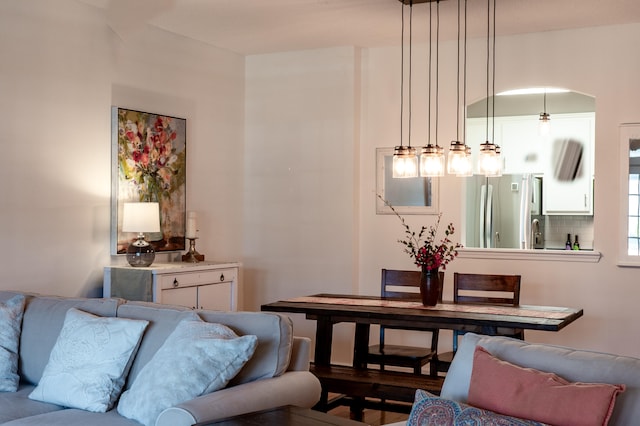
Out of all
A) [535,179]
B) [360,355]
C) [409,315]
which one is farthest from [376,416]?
[535,179]

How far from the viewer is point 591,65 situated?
588cm

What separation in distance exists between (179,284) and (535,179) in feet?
13.3

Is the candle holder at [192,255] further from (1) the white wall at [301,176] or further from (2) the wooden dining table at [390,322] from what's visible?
(2) the wooden dining table at [390,322]

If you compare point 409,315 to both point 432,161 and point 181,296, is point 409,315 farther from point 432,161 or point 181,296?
point 181,296

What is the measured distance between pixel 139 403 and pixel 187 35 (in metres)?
3.94

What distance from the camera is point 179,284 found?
5.48m

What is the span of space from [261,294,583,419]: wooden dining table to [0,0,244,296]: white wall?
1499mm

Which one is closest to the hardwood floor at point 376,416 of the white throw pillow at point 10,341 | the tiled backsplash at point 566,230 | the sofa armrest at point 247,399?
the sofa armrest at point 247,399

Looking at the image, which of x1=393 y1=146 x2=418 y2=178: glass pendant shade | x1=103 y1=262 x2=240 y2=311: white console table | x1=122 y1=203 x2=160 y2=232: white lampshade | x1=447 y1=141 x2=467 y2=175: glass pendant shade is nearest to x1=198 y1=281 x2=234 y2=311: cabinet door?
x1=103 y1=262 x2=240 y2=311: white console table

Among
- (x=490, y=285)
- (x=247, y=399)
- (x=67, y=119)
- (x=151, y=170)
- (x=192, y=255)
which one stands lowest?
(x=247, y=399)

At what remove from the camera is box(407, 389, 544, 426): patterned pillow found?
218 centimetres

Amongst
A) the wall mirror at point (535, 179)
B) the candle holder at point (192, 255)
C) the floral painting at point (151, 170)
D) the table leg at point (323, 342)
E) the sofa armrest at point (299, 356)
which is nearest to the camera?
the sofa armrest at point (299, 356)

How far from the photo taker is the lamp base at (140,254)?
5426 millimetres

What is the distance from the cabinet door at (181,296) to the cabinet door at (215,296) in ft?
0.25
